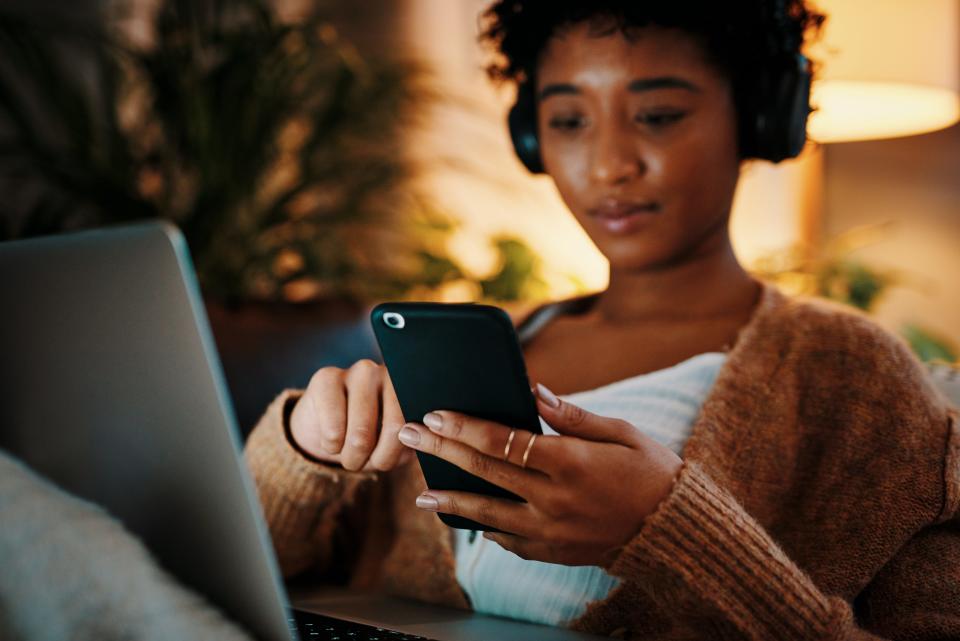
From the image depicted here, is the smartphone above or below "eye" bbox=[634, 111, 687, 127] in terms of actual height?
below

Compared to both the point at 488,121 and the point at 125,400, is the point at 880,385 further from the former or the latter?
the point at 488,121

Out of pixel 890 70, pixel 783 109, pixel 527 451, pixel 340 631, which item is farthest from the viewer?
pixel 890 70

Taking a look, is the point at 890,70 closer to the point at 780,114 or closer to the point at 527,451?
the point at 780,114

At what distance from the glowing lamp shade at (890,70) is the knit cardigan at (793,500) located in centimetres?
38

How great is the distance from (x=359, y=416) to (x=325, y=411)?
0.12 ft

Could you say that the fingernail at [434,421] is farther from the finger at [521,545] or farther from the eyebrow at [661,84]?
the eyebrow at [661,84]

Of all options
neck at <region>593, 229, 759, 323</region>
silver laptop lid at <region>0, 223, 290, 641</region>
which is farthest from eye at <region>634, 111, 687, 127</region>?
silver laptop lid at <region>0, 223, 290, 641</region>

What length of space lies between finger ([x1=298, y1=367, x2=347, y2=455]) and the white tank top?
180 mm

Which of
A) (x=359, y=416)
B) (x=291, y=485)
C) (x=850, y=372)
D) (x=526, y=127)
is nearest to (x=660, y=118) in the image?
(x=526, y=127)

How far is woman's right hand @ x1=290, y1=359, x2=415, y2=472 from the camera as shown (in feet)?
2.27

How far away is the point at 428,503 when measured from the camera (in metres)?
0.61

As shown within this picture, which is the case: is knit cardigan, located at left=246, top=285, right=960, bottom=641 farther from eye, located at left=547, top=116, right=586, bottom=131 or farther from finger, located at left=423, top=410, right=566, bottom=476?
eye, located at left=547, top=116, right=586, bottom=131

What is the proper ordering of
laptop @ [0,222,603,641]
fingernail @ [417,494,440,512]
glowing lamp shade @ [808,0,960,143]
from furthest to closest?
glowing lamp shade @ [808,0,960,143] → fingernail @ [417,494,440,512] → laptop @ [0,222,603,641]

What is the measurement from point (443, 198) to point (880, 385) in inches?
62.7
